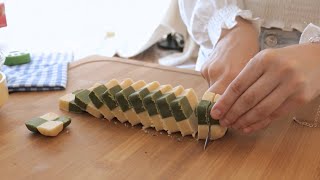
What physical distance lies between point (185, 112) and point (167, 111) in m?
0.03

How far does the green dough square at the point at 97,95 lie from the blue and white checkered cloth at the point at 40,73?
17 cm

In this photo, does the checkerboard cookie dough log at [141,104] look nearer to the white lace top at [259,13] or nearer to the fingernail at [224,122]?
the fingernail at [224,122]

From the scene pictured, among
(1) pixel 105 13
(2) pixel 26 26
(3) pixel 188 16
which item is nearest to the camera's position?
(3) pixel 188 16

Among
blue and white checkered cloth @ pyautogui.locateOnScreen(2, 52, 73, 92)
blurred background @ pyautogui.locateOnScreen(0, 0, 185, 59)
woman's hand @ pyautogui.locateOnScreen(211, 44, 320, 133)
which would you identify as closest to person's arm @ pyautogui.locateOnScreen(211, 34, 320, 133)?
woman's hand @ pyautogui.locateOnScreen(211, 44, 320, 133)

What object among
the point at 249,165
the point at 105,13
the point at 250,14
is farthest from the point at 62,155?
the point at 105,13

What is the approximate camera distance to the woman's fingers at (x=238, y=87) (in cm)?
56

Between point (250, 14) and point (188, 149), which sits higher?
point (250, 14)

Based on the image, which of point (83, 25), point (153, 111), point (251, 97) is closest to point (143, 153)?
point (153, 111)

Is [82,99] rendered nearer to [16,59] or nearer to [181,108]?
[181,108]

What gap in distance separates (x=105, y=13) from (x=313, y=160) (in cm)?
127

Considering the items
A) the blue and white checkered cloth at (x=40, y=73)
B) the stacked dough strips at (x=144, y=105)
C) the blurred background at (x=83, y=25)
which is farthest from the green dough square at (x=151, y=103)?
the blurred background at (x=83, y=25)

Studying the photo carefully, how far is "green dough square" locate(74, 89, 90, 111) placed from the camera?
68 centimetres

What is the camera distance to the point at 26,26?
1.33m

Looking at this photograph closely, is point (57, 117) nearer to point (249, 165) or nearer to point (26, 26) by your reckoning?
point (249, 165)
